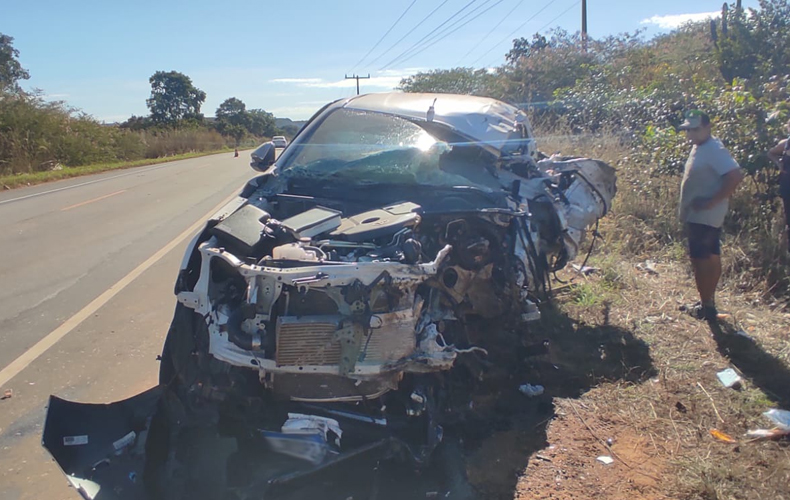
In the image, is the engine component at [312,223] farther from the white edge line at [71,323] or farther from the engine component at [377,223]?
the white edge line at [71,323]

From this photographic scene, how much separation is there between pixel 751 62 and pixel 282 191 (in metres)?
10.5

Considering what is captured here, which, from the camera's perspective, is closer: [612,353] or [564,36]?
[612,353]

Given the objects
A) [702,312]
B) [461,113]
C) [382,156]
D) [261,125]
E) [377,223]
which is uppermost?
[261,125]

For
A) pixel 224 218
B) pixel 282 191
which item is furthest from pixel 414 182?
pixel 224 218

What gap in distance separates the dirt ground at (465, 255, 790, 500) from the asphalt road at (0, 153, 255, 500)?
2.41m

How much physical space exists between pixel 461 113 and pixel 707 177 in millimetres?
2148

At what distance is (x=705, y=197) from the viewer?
5.24 m

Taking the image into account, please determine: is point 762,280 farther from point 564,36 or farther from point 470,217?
point 564,36

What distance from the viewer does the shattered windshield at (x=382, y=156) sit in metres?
4.62

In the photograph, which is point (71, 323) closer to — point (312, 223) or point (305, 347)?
point (312, 223)

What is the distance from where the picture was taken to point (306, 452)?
313 cm

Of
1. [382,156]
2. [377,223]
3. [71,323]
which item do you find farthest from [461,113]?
[71,323]

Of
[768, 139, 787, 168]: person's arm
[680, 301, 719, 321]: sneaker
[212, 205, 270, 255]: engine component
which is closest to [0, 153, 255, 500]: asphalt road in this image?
[212, 205, 270, 255]: engine component

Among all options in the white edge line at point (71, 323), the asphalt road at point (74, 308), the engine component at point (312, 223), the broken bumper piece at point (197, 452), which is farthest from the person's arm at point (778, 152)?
the white edge line at point (71, 323)
